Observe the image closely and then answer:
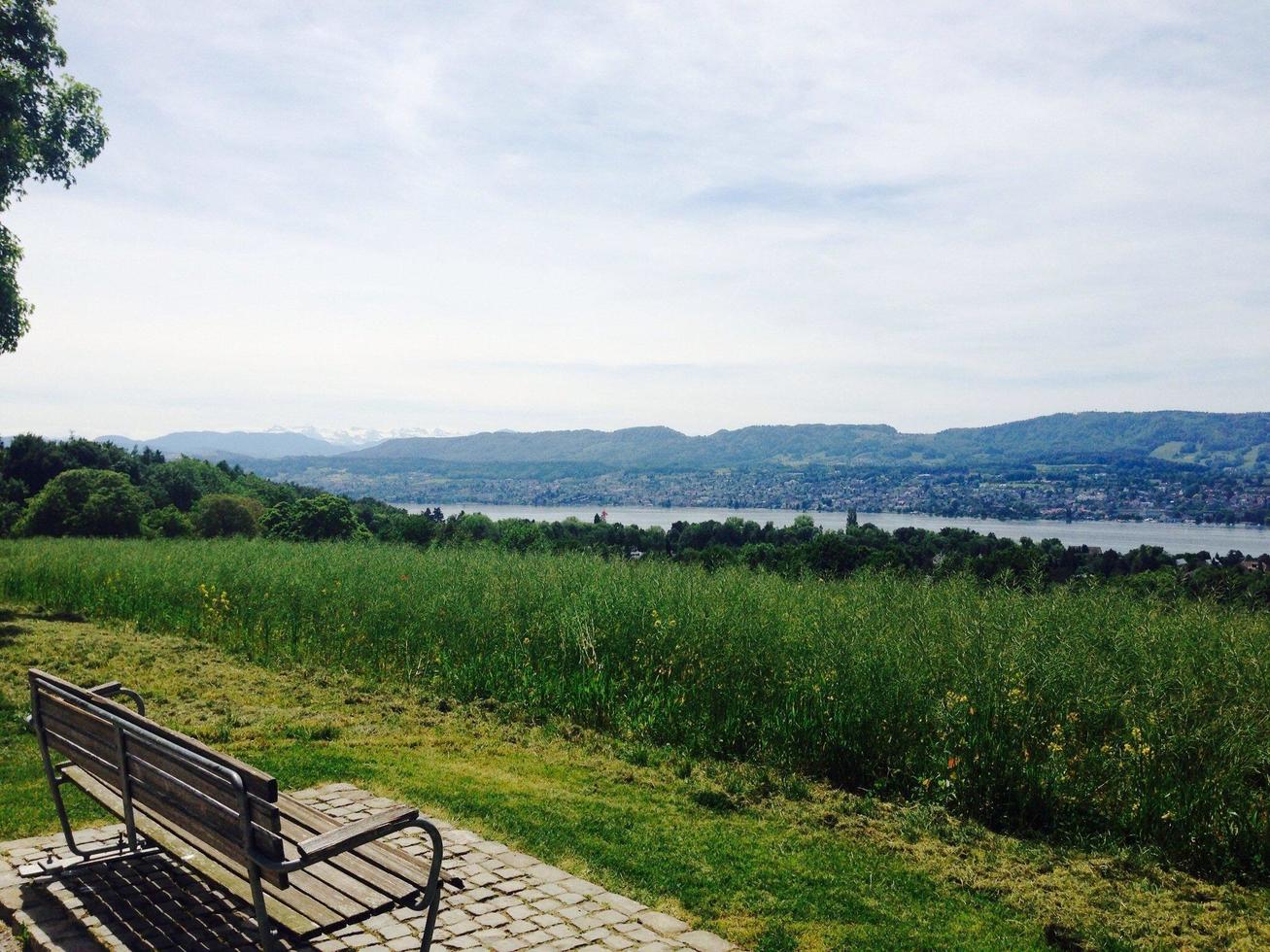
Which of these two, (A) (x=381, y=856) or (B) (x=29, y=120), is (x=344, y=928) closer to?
(A) (x=381, y=856)

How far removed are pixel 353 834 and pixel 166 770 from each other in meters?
1.00

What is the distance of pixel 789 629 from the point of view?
356 inches

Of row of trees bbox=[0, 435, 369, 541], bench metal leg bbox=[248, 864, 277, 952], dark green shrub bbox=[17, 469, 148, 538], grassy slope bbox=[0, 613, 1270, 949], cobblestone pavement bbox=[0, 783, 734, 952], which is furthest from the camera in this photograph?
dark green shrub bbox=[17, 469, 148, 538]

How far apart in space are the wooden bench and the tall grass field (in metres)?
4.27

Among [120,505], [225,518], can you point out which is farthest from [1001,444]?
[120,505]

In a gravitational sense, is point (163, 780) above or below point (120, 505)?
above

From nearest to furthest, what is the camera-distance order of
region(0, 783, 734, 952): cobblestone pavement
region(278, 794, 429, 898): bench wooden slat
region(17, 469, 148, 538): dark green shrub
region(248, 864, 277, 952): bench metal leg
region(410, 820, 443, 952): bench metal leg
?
1. region(248, 864, 277, 952): bench metal leg
2. region(410, 820, 443, 952): bench metal leg
3. region(278, 794, 429, 898): bench wooden slat
4. region(0, 783, 734, 952): cobblestone pavement
5. region(17, 469, 148, 538): dark green shrub

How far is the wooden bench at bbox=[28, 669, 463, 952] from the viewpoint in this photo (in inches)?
138

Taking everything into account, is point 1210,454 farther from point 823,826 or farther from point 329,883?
point 329,883

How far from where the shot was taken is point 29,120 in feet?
50.1

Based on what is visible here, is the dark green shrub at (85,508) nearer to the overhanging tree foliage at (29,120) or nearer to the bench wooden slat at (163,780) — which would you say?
the overhanging tree foliage at (29,120)

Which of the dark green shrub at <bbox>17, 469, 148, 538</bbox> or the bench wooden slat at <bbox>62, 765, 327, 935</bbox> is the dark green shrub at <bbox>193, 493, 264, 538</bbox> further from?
the bench wooden slat at <bbox>62, 765, 327, 935</bbox>

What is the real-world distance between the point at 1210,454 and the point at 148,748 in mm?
61308

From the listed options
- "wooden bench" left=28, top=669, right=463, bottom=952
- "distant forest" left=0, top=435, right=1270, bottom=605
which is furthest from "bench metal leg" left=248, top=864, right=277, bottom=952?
"distant forest" left=0, top=435, right=1270, bottom=605
